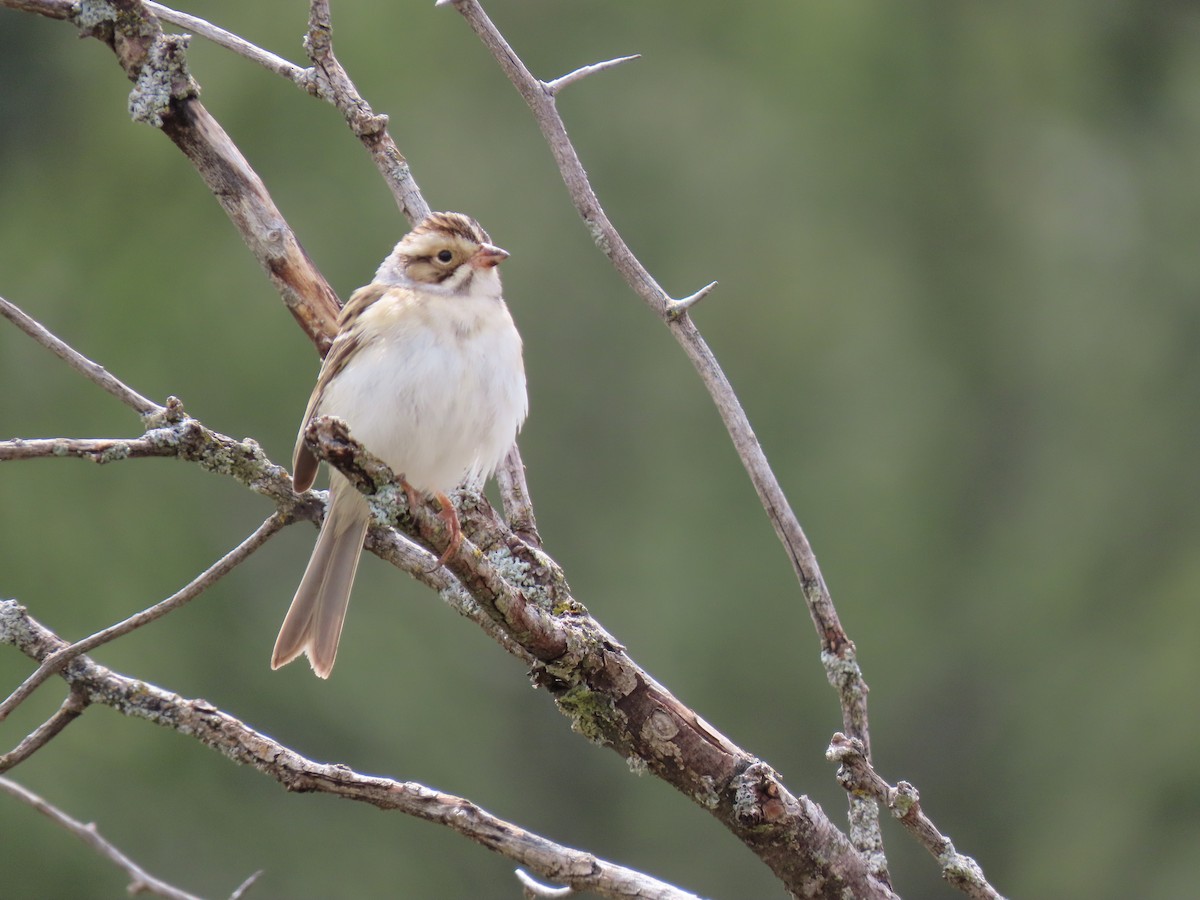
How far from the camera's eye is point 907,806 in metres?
2.43

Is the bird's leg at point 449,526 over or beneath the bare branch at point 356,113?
beneath

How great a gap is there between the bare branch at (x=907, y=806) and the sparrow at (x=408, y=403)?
4.64 feet

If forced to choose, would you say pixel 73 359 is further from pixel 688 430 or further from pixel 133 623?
pixel 688 430

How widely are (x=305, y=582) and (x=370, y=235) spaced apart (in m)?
7.63

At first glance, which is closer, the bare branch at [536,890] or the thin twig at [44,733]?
the thin twig at [44,733]

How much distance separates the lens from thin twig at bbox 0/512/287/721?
103 inches

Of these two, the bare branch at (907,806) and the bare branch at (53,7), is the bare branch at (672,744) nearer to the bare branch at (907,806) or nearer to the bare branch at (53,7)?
the bare branch at (907,806)

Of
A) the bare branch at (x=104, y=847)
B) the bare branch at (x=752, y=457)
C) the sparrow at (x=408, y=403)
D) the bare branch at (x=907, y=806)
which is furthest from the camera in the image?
the sparrow at (x=408, y=403)

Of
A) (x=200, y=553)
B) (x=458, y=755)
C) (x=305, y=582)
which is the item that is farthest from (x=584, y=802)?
(x=305, y=582)

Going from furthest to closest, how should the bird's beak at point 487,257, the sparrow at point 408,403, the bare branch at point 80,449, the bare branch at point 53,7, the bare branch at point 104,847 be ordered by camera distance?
1. the bird's beak at point 487,257
2. the sparrow at point 408,403
3. the bare branch at point 53,7
4. the bare branch at point 104,847
5. the bare branch at point 80,449

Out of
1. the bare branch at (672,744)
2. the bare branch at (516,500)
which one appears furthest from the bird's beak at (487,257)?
the bare branch at (672,744)

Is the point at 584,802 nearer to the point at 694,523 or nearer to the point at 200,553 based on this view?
the point at 694,523

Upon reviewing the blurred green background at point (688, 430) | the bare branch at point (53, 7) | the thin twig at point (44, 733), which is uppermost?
the blurred green background at point (688, 430)

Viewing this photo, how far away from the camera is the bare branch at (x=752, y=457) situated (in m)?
2.99
